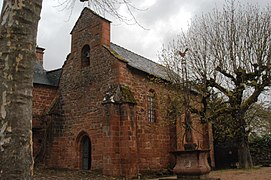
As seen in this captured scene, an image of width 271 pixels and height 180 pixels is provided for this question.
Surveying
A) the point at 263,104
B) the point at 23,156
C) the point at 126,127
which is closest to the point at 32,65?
the point at 23,156

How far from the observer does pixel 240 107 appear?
17.9 metres

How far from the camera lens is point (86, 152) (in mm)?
19047

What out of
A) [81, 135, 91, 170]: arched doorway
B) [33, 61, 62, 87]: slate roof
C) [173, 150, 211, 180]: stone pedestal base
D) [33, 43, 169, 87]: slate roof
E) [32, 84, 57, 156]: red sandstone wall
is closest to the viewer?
[173, 150, 211, 180]: stone pedestal base

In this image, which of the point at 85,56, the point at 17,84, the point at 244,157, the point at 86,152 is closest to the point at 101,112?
the point at 86,152

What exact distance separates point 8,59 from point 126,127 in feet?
40.5

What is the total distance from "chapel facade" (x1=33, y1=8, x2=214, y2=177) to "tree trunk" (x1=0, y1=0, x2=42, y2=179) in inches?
477

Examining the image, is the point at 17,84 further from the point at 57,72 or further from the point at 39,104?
the point at 57,72

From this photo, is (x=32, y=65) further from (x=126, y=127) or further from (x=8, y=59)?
(x=126, y=127)

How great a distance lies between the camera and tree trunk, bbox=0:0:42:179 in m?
3.35

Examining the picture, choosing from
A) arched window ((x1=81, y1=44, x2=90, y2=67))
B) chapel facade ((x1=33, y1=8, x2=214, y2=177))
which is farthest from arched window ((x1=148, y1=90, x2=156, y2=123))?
arched window ((x1=81, y1=44, x2=90, y2=67))

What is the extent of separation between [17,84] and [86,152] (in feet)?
52.8

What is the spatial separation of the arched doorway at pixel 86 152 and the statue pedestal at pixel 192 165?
8066mm

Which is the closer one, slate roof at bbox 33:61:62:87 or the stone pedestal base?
the stone pedestal base

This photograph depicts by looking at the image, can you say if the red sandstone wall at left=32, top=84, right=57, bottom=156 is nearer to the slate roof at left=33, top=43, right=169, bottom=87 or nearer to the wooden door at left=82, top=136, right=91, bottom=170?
the slate roof at left=33, top=43, right=169, bottom=87
